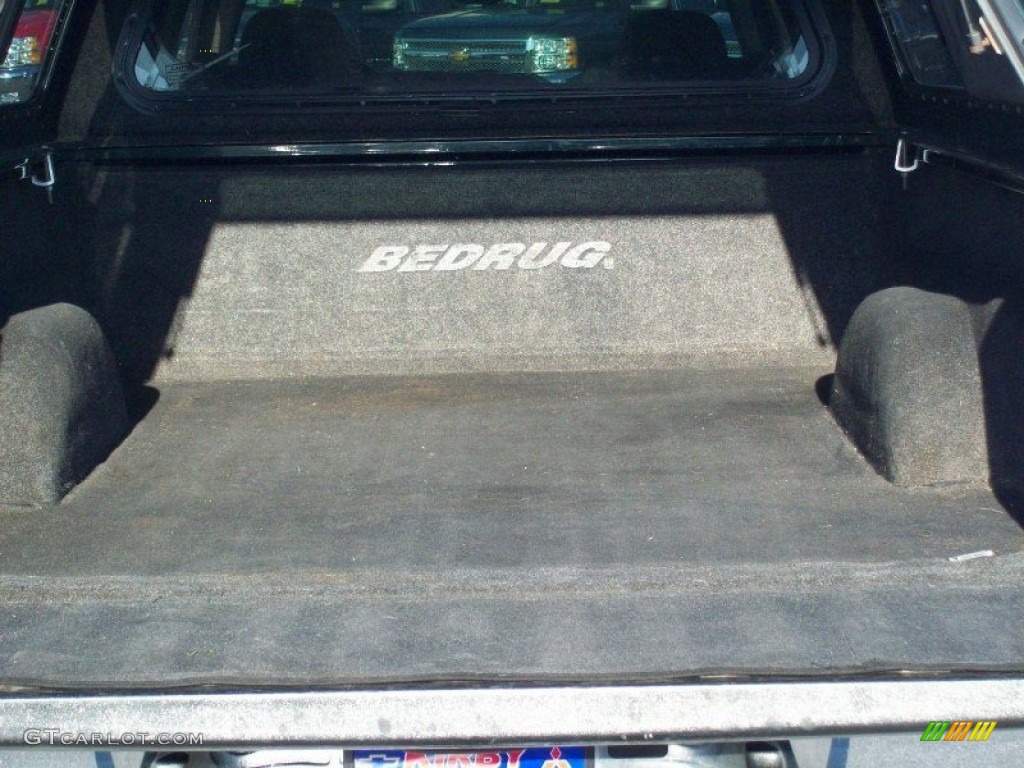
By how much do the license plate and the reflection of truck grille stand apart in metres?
1.95

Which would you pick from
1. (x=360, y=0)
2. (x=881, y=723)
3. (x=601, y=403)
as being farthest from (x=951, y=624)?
(x=360, y=0)

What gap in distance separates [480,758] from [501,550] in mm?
464

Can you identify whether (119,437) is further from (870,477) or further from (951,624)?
(951,624)

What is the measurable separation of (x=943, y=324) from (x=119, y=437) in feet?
5.73

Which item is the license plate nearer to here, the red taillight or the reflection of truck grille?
the reflection of truck grille

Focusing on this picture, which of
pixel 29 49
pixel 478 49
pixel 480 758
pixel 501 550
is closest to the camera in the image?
pixel 480 758

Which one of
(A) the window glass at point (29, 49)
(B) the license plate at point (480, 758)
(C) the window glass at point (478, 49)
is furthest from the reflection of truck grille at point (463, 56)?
(B) the license plate at point (480, 758)

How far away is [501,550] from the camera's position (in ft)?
6.26

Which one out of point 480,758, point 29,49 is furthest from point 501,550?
point 29,49

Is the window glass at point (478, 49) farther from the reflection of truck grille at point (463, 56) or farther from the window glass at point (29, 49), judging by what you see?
the window glass at point (29, 49)

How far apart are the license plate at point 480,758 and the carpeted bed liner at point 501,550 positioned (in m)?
0.11

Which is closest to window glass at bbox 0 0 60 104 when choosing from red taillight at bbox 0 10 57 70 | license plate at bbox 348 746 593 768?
red taillight at bbox 0 10 57 70

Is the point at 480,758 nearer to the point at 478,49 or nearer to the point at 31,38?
the point at 478,49

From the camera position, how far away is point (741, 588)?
1.74 meters
